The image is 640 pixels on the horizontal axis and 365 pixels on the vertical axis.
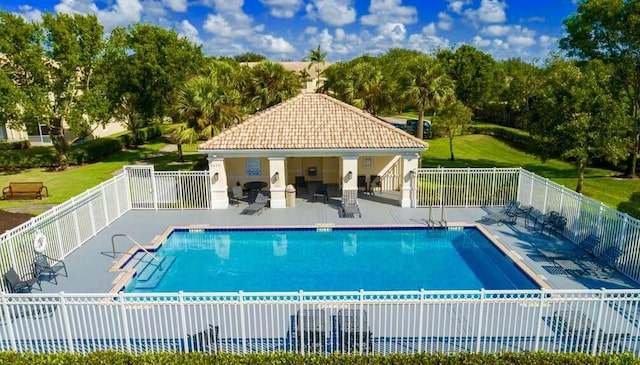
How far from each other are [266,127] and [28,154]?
2327cm

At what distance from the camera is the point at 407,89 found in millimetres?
31094

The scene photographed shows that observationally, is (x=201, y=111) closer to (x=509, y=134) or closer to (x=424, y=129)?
(x=424, y=129)

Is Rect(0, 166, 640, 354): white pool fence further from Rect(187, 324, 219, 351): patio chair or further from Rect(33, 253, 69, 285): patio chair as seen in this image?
Rect(33, 253, 69, 285): patio chair

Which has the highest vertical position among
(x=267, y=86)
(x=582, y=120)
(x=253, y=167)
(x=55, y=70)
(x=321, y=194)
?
(x=55, y=70)

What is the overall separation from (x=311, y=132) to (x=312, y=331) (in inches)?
507

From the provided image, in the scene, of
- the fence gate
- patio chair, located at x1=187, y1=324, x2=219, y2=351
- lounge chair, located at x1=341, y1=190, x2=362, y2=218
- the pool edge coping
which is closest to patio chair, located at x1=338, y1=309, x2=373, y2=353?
patio chair, located at x1=187, y1=324, x2=219, y2=351

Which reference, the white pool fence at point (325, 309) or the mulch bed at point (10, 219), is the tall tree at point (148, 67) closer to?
the mulch bed at point (10, 219)

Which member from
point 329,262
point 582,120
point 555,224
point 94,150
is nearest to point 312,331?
point 329,262

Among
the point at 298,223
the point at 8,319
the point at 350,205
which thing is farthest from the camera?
the point at 350,205

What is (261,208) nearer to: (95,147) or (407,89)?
(407,89)

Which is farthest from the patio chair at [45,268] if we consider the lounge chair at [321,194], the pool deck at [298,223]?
the lounge chair at [321,194]

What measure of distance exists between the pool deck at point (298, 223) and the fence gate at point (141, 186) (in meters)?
0.49

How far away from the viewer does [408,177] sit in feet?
66.2

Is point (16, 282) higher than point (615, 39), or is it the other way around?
point (615, 39)
